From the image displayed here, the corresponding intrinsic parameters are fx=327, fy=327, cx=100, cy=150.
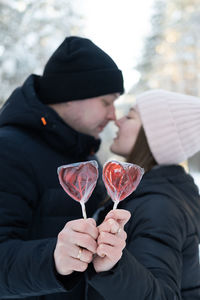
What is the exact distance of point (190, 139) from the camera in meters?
1.25

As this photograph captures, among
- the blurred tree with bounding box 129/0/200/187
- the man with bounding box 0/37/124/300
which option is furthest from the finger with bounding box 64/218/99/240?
the blurred tree with bounding box 129/0/200/187

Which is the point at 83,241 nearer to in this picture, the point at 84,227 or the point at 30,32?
the point at 84,227

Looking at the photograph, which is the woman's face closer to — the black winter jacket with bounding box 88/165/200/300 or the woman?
the woman

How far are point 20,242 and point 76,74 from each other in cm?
74

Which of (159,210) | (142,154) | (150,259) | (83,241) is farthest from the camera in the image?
(142,154)

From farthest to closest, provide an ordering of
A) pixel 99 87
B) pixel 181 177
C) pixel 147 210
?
pixel 99 87, pixel 181 177, pixel 147 210

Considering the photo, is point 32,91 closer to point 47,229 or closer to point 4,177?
point 4,177

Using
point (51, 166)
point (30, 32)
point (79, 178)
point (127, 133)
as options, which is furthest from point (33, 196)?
point (30, 32)

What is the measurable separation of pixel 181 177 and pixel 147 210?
0.30 meters

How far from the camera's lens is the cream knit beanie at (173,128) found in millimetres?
1241

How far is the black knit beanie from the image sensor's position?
4.40ft

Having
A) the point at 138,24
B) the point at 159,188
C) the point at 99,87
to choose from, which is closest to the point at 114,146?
the point at 99,87

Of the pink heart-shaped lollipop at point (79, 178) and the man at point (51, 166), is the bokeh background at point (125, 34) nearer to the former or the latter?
the man at point (51, 166)

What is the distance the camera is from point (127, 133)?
4.52 ft
